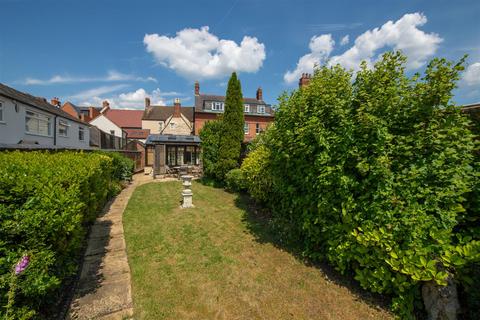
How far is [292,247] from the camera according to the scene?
442cm

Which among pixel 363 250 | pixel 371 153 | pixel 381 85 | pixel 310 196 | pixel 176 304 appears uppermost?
pixel 381 85

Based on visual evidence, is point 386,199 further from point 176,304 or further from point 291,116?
point 176,304

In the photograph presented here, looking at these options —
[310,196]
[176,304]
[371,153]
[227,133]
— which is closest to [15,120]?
[227,133]

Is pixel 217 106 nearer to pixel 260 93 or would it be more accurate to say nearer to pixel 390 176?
pixel 260 93

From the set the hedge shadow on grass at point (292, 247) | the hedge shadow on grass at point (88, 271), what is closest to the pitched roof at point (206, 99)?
the hedge shadow on grass at point (292, 247)

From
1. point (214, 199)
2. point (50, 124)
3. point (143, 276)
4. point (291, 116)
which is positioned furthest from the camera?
point (50, 124)

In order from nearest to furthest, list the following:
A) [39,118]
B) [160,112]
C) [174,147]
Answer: [39,118], [174,147], [160,112]

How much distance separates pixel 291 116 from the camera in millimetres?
3977

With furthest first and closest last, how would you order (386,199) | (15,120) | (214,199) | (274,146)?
(15,120)
(214,199)
(274,146)
(386,199)

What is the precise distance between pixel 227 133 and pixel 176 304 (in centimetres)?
990

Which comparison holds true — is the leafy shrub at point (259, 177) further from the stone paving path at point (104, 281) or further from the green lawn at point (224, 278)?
the stone paving path at point (104, 281)

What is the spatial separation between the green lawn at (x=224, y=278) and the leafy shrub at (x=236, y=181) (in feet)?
11.3

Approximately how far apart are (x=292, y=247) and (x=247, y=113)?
2351cm

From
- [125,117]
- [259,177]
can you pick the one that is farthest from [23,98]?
[125,117]
